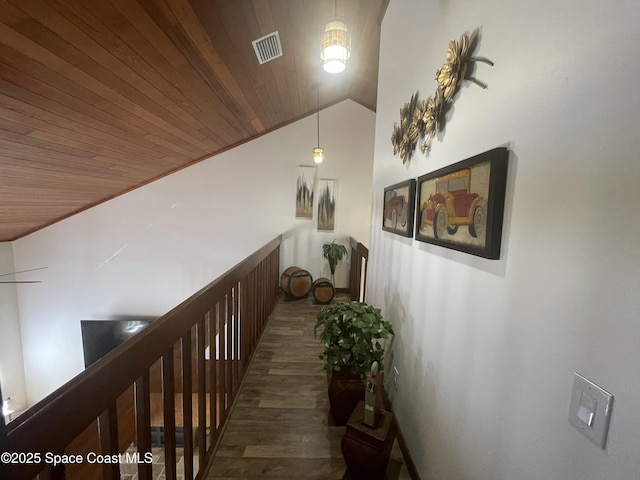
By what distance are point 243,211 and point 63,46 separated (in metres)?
3.19

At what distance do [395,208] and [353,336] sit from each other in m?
0.92

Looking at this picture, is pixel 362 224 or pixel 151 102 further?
pixel 362 224

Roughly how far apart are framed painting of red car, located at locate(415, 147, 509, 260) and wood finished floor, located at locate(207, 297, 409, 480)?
138 cm

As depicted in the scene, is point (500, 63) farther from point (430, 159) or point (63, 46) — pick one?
point (63, 46)

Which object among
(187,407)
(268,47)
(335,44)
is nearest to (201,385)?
(187,407)

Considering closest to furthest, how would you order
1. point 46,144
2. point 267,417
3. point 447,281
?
point 447,281, point 267,417, point 46,144

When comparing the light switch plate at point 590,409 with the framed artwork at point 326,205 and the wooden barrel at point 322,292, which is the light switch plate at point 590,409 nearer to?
the wooden barrel at point 322,292

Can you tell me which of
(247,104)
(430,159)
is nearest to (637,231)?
(430,159)

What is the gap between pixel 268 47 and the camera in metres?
2.38

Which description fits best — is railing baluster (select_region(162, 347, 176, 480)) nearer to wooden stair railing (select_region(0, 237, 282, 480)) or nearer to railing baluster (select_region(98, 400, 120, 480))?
wooden stair railing (select_region(0, 237, 282, 480))

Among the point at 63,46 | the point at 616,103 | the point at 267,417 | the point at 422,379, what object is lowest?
the point at 267,417

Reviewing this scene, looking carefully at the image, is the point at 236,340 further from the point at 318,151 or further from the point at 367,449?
the point at 318,151

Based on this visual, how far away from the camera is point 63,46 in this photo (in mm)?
1534

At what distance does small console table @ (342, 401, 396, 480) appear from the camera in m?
1.35
